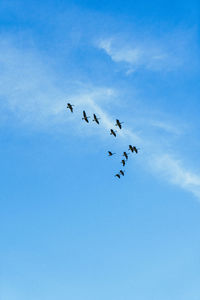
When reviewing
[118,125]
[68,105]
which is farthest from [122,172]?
[68,105]

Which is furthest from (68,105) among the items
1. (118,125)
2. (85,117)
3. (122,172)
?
(122,172)

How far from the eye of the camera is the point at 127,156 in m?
93.0

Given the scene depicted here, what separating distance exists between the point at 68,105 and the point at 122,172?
1694 centimetres

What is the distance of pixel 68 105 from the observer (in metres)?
86.8

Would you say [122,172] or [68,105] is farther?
[122,172]

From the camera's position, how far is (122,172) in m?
92.8

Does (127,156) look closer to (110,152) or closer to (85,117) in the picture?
(110,152)

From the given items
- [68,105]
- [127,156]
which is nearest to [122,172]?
[127,156]

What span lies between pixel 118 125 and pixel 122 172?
9439mm

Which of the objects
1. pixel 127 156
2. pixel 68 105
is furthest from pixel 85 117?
pixel 127 156

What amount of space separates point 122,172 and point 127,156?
323 centimetres

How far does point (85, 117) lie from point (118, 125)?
648cm

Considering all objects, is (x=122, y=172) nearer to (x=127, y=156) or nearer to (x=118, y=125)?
(x=127, y=156)

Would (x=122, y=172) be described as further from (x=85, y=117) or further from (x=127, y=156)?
(x=85, y=117)
